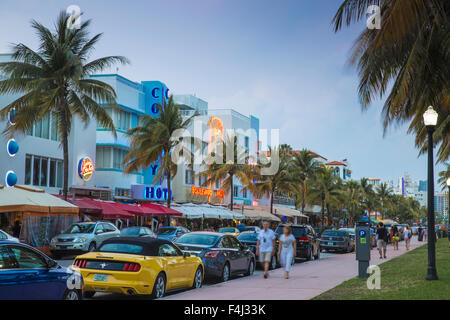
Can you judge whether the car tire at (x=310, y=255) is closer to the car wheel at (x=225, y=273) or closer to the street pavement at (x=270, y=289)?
the street pavement at (x=270, y=289)

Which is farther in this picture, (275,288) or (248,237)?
(248,237)

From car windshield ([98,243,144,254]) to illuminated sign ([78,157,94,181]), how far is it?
26390 mm

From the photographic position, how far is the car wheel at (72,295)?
10161 mm

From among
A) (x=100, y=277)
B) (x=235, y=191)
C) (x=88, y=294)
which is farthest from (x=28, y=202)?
(x=235, y=191)

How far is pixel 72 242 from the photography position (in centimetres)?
2542

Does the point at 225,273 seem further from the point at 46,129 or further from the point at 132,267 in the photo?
the point at 46,129

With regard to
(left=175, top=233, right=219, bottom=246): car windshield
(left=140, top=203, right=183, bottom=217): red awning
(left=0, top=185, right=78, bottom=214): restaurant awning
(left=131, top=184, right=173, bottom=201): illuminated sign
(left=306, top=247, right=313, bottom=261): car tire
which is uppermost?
(left=131, top=184, right=173, bottom=201): illuminated sign

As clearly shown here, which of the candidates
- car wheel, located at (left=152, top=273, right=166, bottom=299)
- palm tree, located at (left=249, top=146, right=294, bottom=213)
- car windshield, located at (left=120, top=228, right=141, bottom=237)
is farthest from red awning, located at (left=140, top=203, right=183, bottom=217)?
car wheel, located at (left=152, top=273, right=166, bottom=299)

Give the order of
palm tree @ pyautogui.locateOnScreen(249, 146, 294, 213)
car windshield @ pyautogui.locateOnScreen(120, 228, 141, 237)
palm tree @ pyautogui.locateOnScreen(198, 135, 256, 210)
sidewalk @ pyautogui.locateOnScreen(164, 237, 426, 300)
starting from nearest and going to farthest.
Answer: sidewalk @ pyautogui.locateOnScreen(164, 237, 426, 300) → car windshield @ pyautogui.locateOnScreen(120, 228, 141, 237) → palm tree @ pyautogui.locateOnScreen(198, 135, 256, 210) → palm tree @ pyautogui.locateOnScreen(249, 146, 294, 213)

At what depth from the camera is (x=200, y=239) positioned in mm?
17922

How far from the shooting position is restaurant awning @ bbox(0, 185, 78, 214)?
25.2 metres

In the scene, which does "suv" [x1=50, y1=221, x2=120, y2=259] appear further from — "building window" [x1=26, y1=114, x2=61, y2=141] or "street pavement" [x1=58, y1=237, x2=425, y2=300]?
"building window" [x1=26, y1=114, x2=61, y2=141]

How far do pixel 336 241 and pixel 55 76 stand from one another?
1970 centimetres
